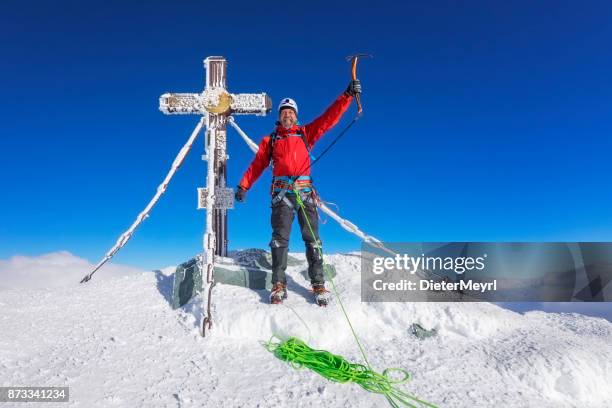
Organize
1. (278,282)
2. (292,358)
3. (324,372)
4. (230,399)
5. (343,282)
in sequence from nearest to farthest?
(230,399), (324,372), (292,358), (278,282), (343,282)

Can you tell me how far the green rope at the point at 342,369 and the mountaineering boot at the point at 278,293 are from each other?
0.68 metres

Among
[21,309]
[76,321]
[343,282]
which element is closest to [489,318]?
[343,282]

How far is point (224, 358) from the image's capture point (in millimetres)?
5160

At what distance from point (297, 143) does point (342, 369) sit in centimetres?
370

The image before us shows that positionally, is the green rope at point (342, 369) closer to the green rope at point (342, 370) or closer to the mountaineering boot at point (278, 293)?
the green rope at point (342, 370)

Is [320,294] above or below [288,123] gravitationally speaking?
below

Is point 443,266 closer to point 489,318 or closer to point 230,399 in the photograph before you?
point 489,318

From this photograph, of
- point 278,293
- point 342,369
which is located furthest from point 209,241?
point 342,369

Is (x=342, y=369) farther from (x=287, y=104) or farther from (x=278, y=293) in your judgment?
(x=287, y=104)

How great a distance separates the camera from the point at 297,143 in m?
6.53

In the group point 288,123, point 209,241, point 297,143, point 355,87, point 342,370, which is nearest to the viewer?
point 342,370

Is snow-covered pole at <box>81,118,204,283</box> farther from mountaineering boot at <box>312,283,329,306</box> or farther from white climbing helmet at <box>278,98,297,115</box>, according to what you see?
mountaineering boot at <box>312,283,329,306</box>

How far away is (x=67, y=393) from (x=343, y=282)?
4505mm

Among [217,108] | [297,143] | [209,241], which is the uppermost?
[217,108]
